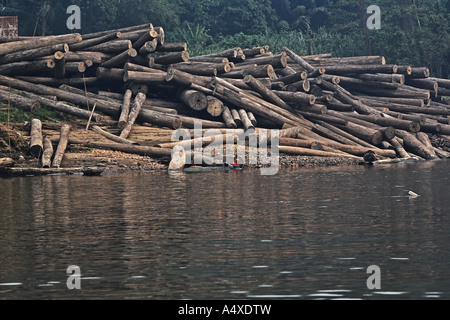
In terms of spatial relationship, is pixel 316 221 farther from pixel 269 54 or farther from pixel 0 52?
pixel 269 54

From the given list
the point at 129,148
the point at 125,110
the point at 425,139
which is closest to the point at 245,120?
the point at 125,110

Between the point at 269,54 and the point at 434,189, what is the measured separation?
23.2 m

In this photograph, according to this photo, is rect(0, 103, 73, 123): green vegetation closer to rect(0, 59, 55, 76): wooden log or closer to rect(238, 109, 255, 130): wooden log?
rect(0, 59, 55, 76): wooden log

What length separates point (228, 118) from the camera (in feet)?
112

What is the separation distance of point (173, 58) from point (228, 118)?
4.93 m

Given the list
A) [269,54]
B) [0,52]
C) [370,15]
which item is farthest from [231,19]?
[0,52]

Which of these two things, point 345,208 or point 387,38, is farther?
point 387,38

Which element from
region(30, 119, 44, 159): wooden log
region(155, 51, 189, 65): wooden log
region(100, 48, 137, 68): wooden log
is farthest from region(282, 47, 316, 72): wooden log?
region(30, 119, 44, 159): wooden log

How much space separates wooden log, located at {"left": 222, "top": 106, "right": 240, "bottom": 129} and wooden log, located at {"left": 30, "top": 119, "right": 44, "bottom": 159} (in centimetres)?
852

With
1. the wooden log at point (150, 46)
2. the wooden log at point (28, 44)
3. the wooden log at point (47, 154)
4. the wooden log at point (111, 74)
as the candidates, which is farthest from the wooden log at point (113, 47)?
the wooden log at point (47, 154)

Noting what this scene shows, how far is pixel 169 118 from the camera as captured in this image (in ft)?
110
